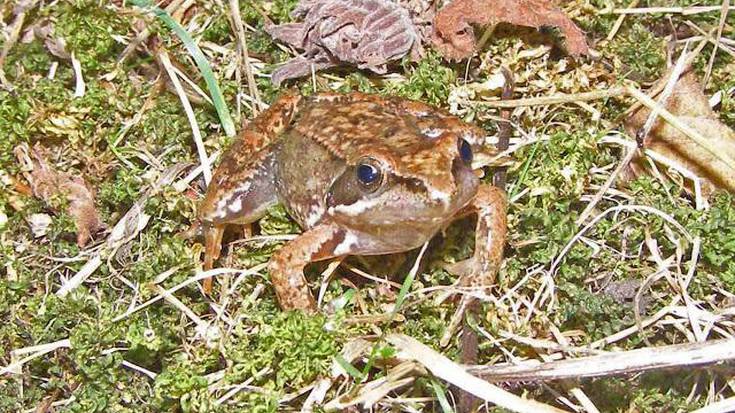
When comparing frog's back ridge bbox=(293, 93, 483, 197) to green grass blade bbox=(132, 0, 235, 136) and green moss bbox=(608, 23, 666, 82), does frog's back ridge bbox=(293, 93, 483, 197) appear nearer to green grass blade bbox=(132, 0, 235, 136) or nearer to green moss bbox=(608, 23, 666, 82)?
green grass blade bbox=(132, 0, 235, 136)

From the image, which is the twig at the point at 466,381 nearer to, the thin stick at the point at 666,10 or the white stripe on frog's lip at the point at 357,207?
the white stripe on frog's lip at the point at 357,207

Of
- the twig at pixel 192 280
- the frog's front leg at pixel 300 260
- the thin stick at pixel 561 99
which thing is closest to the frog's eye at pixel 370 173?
the frog's front leg at pixel 300 260

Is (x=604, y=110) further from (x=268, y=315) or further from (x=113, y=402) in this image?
(x=113, y=402)

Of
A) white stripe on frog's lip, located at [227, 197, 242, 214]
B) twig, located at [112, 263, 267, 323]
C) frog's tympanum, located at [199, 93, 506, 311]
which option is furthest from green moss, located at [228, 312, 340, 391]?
white stripe on frog's lip, located at [227, 197, 242, 214]

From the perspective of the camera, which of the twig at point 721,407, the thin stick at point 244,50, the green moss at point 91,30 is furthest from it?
the green moss at point 91,30

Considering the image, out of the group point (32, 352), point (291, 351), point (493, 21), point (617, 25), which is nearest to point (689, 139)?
point (617, 25)

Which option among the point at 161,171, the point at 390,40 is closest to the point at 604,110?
the point at 390,40

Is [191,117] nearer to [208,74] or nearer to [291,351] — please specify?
[208,74]
